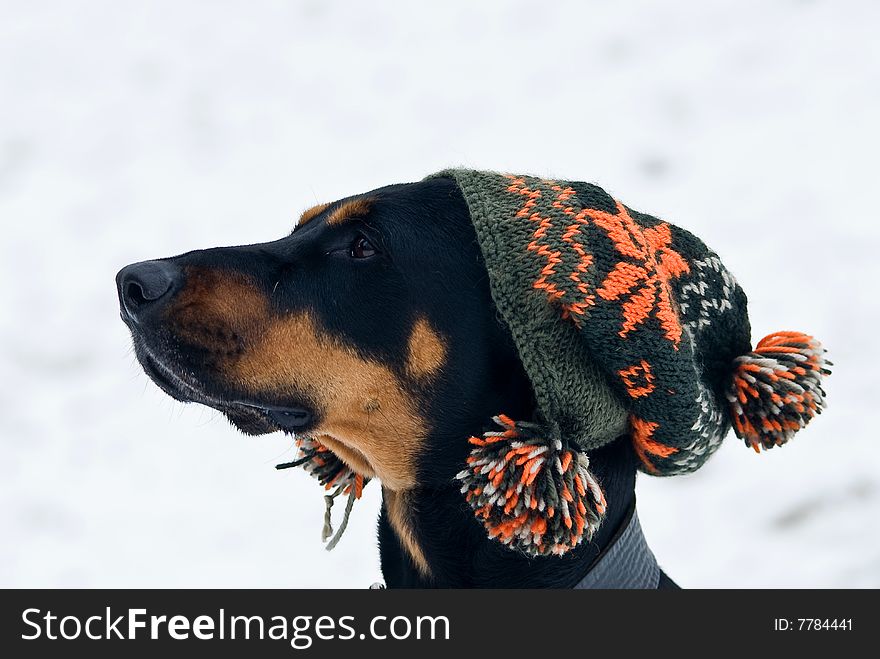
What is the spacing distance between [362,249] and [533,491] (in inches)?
30.0

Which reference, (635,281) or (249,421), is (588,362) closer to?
(635,281)

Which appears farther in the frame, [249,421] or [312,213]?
[312,213]

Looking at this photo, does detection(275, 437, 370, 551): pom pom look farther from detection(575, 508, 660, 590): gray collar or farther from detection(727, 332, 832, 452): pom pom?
detection(727, 332, 832, 452): pom pom

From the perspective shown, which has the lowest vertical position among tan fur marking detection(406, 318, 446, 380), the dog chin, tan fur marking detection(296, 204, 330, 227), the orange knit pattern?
the dog chin

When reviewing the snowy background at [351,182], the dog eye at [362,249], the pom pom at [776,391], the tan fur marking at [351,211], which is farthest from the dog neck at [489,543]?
the snowy background at [351,182]

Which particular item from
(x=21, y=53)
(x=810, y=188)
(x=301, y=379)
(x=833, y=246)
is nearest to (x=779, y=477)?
(x=833, y=246)

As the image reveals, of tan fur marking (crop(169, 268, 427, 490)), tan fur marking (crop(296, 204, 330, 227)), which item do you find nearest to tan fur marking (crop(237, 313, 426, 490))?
tan fur marking (crop(169, 268, 427, 490))

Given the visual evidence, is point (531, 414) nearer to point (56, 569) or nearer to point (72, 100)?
point (56, 569)

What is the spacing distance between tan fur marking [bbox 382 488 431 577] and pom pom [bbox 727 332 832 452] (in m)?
0.90

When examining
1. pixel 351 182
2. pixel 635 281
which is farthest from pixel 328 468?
pixel 351 182

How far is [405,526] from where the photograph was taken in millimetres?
2949

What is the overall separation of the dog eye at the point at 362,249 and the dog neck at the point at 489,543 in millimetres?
644

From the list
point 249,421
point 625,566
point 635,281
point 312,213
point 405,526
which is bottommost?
point 625,566

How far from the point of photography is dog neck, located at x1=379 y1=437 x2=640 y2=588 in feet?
9.17
